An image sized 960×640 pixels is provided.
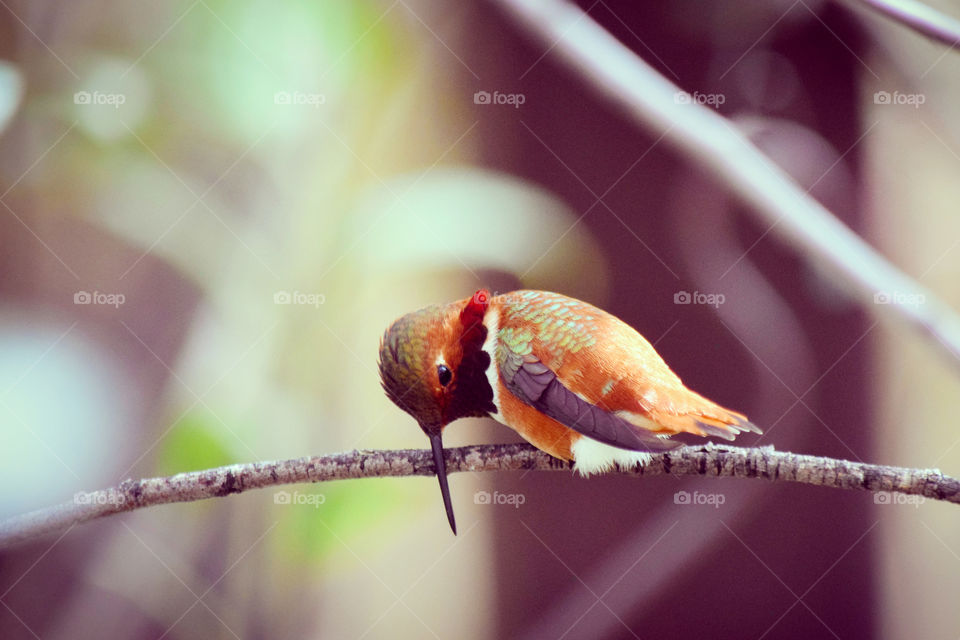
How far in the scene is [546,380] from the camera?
152cm

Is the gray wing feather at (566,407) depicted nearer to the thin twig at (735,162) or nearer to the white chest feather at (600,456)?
the white chest feather at (600,456)

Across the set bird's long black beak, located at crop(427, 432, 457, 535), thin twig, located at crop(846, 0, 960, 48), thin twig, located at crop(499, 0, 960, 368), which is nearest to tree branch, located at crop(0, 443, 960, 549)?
bird's long black beak, located at crop(427, 432, 457, 535)

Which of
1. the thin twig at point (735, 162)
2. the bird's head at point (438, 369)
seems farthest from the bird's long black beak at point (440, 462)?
the thin twig at point (735, 162)

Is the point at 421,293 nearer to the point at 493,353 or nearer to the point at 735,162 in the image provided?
the point at 493,353

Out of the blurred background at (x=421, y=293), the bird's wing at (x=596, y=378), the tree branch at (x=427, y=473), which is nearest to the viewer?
the bird's wing at (x=596, y=378)

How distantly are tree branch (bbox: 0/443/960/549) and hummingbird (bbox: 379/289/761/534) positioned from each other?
72mm

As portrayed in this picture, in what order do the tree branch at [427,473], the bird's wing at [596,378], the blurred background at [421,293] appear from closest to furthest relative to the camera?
1. the bird's wing at [596,378]
2. the tree branch at [427,473]
3. the blurred background at [421,293]

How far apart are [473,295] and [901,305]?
1.00 m

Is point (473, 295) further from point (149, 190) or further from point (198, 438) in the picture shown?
point (149, 190)

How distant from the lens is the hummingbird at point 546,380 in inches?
56.7

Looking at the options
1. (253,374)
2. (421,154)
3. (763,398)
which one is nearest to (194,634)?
(253,374)

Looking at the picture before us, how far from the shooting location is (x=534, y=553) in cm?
178

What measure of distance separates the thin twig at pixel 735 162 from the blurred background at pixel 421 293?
1.3 inches

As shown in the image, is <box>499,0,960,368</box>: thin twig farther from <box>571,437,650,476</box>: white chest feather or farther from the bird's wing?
<box>571,437,650,476</box>: white chest feather
